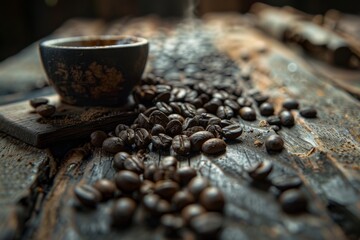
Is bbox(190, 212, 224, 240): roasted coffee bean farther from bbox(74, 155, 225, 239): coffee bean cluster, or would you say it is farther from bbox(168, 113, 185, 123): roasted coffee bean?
bbox(168, 113, 185, 123): roasted coffee bean

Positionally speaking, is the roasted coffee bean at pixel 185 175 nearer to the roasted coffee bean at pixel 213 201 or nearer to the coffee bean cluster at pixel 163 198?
the coffee bean cluster at pixel 163 198

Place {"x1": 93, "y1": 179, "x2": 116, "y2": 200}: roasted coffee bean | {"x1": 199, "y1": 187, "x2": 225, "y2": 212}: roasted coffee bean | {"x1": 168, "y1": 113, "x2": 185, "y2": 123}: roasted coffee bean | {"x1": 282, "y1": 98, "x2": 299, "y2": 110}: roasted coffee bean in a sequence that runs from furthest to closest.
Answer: {"x1": 282, "y1": 98, "x2": 299, "y2": 110}: roasted coffee bean, {"x1": 168, "y1": 113, "x2": 185, "y2": 123}: roasted coffee bean, {"x1": 93, "y1": 179, "x2": 116, "y2": 200}: roasted coffee bean, {"x1": 199, "y1": 187, "x2": 225, "y2": 212}: roasted coffee bean

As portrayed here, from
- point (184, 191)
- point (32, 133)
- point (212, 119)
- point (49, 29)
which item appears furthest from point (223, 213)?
point (49, 29)

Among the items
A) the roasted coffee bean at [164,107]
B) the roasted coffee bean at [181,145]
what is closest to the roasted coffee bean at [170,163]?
the roasted coffee bean at [181,145]

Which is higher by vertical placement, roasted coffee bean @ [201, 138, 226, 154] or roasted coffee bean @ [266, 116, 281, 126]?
roasted coffee bean @ [201, 138, 226, 154]

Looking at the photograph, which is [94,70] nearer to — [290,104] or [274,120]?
[274,120]

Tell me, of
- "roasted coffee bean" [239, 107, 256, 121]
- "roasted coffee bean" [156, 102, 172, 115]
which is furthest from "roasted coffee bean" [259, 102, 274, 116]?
"roasted coffee bean" [156, 102, 172, 115]

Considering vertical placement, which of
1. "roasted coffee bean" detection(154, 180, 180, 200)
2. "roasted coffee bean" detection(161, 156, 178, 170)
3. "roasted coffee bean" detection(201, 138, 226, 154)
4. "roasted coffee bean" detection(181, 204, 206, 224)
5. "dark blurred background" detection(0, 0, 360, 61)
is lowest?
"dark blurred background" detection(0, 0, 360, 61)
